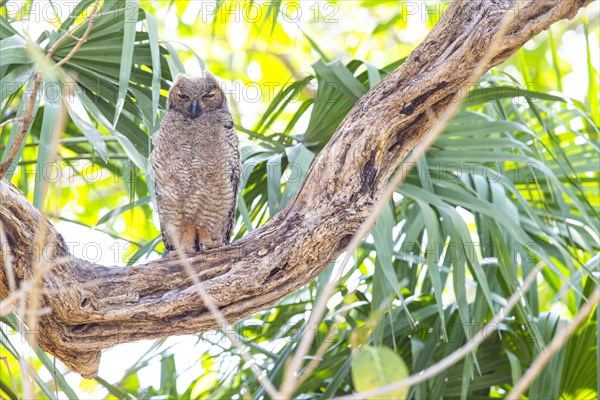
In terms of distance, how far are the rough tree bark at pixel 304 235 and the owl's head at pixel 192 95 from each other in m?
1.15

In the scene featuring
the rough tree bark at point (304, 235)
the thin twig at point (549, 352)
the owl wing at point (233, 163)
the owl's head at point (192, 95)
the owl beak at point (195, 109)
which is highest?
the owl's head at point (192, 95)

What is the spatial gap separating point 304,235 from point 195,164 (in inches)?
43.9

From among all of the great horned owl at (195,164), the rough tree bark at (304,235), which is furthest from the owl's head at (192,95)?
the rough tree bark at (304,235)

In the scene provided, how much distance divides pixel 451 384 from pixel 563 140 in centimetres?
154

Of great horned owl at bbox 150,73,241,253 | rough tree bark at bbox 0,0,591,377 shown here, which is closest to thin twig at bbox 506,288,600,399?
rough tree bark at bbox 0,0,591,377

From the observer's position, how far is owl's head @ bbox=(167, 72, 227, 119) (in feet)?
11.2

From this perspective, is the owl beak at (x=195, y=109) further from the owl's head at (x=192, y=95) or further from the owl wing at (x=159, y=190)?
the owl wing at (x=159, y=190)

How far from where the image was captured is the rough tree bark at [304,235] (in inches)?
91.5

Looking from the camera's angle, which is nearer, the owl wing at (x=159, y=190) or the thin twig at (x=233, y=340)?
the thin twig at (x=233, y=340)

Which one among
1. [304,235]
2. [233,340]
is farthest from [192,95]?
[233,340]

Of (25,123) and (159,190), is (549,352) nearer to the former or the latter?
(25,123)

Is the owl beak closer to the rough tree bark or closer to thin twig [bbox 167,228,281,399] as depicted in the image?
the rough tree bark

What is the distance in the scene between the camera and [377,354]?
1007mm

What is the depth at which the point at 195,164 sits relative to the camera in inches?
131
